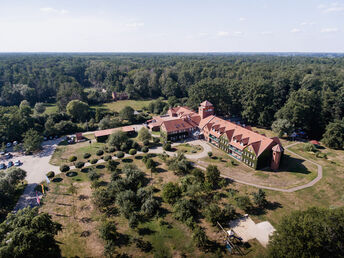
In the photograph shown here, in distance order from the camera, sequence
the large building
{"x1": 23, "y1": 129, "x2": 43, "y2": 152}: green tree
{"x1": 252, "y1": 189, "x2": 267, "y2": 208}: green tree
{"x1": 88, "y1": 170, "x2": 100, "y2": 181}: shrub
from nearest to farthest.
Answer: {"x1": 252, "y1": 189, "x2": 267, "y2": 208}: green tree → {"x1": 88, "y1": 170, "x2": 100, "y2": 181}: shrub → the large building → {"x1": 23, "y1": 129, "x2": 43, "y2": 152}: green tree

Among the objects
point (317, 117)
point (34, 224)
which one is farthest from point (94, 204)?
point (317, 117)

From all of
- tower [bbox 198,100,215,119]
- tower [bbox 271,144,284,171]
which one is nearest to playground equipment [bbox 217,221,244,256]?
tower [bbox 271,144,284,171]

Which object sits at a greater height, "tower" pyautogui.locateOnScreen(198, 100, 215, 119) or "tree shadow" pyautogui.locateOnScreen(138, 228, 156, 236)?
"tower" pyautogui.locateOnScreen(198, 100, 215, 119)

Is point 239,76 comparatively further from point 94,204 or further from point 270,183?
point 94,204

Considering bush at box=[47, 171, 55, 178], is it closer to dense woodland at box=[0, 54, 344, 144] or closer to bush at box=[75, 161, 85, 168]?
bush at box=[75, 161, 85, 168]

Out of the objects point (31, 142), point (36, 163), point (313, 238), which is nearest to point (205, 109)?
point (313, 238)

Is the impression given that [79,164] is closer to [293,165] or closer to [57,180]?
[57,180]

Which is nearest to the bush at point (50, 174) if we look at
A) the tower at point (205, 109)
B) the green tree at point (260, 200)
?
the green tree at point (260, 200)
